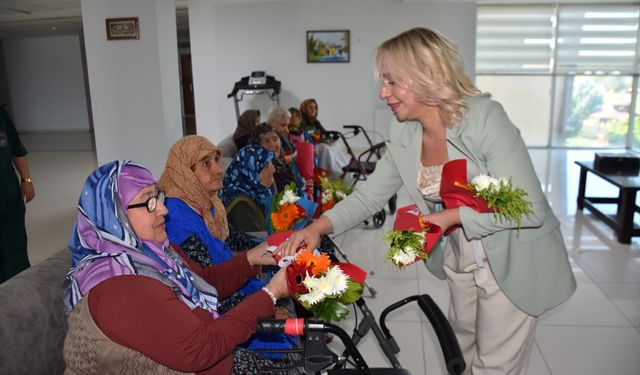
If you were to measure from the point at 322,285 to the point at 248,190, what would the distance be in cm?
171

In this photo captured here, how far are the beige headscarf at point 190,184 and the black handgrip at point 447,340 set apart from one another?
47.6 inches

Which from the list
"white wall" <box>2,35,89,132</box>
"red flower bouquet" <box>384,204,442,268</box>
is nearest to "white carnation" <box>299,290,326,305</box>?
"red flower bouquet" <box>384,204,442,268</box>

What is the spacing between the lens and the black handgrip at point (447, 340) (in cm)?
139

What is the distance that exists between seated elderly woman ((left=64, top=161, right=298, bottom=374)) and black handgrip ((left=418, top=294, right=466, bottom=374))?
17.8 inches

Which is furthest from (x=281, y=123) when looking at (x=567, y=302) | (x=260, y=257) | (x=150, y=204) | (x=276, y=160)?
(x=150, y=204)

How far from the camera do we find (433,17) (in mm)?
9578

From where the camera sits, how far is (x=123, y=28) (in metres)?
4.57

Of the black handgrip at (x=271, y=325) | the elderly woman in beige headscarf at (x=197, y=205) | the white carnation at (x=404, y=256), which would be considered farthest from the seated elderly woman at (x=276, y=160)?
the black handgrip at (x=271, y=325)

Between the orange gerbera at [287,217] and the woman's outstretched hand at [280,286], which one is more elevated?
the woman's outstretched hand at [280,286]

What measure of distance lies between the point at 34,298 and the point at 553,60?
10.5 meters

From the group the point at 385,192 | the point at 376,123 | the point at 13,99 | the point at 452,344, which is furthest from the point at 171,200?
the point at 13,99

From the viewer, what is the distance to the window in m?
9.92

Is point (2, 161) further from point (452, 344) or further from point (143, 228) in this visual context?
point (452, 344)

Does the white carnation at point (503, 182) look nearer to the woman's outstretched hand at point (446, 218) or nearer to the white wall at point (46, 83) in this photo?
the woman's outstretched hand at point (446, 218)
